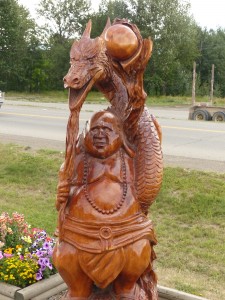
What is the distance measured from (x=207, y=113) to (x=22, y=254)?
39.2ft

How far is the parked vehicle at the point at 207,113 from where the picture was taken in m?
14.7

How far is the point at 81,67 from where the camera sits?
206 centimetres

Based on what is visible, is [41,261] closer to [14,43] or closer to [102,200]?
[102,200]

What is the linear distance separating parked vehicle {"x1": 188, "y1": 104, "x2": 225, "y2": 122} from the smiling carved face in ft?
42.1

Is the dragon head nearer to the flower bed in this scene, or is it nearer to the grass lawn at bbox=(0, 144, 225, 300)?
the flower bed

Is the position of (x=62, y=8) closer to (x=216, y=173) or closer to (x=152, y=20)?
(x=152, y=20)

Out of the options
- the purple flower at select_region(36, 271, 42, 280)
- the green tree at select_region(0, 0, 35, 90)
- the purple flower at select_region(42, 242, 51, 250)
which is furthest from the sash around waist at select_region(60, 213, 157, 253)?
the green tree at select_region(0, 0, 35, 90)

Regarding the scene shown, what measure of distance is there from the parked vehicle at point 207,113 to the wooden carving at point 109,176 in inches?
502

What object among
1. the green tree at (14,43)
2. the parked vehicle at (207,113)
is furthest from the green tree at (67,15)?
the parked vehicle at (207,113)

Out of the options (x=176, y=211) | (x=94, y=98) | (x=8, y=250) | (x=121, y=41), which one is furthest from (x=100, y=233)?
(x=94, y=98)

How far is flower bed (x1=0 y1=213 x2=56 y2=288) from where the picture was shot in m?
3.51

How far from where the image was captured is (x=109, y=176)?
223 centimetres

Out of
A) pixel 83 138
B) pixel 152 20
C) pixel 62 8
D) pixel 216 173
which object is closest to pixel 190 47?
pixel 152 20

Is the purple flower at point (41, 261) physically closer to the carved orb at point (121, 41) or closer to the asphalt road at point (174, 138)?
the carved orb at point (121, 41)
